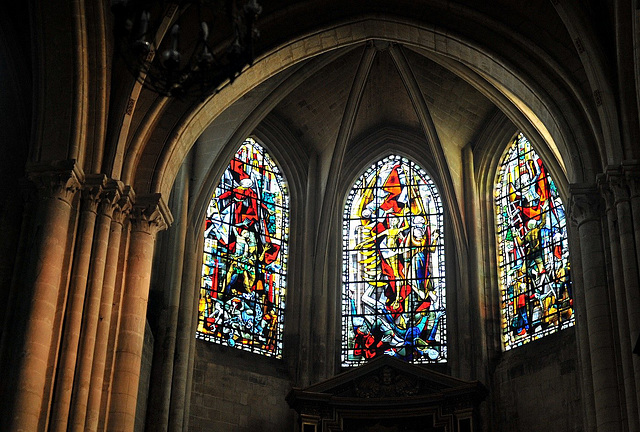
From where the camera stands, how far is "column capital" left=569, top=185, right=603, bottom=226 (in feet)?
47.5

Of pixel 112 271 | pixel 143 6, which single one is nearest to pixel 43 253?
pixel 112 271

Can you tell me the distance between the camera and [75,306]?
1412 centimetres

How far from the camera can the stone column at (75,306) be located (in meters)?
13.5

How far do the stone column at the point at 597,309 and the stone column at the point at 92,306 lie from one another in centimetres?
640

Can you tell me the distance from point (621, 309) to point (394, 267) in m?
7.81

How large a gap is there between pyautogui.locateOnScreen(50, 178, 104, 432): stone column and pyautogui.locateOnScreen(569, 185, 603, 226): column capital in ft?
21.3

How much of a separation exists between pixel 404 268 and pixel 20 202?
817 centimetres

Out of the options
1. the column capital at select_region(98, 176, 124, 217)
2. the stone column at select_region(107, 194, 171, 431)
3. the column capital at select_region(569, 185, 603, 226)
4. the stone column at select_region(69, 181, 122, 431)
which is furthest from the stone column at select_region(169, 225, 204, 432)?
the column capital at select_region(569, 185, 603, 226)

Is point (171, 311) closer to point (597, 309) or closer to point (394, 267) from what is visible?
point (394, 267)

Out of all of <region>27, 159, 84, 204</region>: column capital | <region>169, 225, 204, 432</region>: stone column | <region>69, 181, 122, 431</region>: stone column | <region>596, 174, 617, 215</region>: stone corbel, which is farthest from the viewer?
<region>169, 225, 204, 432</region>: stone column

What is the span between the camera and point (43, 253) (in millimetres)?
14172

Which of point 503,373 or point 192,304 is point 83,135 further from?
point 503,373

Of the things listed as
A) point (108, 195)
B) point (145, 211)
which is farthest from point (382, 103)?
point (108, 195)

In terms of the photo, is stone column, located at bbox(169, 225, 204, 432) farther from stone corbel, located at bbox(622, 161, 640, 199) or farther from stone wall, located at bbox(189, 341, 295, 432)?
stone corbel, located at bbox(622, 161, 640, 199)
